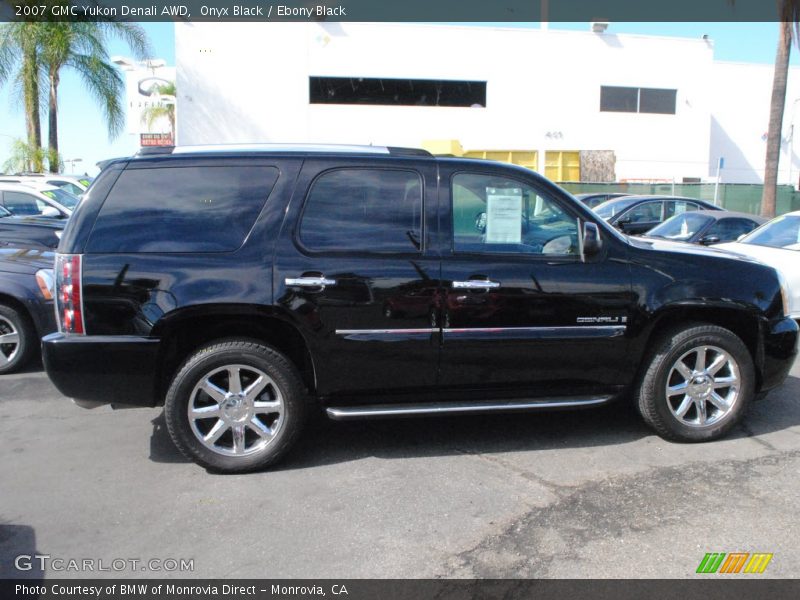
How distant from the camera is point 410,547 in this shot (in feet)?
11.0

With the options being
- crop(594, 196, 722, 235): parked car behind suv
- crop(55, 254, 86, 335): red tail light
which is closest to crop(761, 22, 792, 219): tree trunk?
crop(594, 196, 722, 235): parked car behind suv

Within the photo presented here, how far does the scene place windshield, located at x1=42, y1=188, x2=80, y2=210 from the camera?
44.2 feet

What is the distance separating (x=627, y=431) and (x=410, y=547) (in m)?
2.24

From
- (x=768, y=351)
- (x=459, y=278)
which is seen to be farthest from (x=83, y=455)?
(x=768, y=351)

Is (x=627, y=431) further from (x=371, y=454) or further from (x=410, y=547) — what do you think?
(x=410, y=547)

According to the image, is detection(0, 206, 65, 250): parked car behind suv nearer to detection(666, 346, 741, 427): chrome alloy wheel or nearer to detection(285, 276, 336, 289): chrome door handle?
detection(285, 276, 336, 289): chrome door handle

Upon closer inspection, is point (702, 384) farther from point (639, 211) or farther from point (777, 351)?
point (639, 211)

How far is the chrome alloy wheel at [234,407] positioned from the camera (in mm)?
4141

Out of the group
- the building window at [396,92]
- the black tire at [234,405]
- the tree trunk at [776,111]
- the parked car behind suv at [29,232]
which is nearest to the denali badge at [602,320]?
the black tire at [234,405]

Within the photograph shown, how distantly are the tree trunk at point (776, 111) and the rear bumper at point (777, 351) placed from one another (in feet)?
51.9

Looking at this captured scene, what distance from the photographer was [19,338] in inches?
255

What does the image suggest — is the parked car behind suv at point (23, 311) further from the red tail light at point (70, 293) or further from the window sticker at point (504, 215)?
the window sticker at point (504, 215)

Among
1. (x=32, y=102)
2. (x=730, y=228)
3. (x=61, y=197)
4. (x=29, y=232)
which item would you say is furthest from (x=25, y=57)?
(x=730, y=228)

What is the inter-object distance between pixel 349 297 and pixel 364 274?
0.17m
